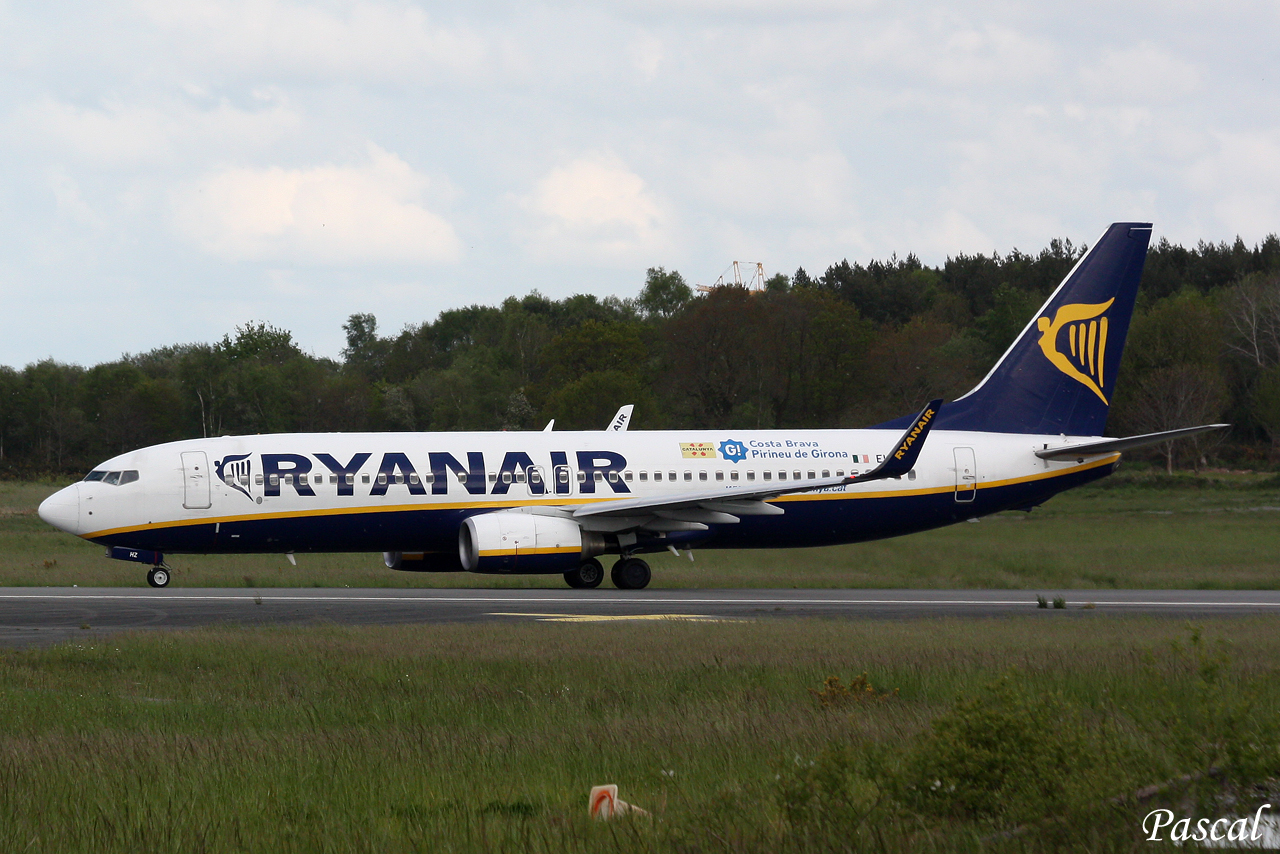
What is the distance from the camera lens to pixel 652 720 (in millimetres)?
10680

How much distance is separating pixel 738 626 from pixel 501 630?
335 centimetres

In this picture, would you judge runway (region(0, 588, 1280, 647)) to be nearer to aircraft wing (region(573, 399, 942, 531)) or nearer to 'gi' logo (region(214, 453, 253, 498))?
aircraft wing (region(573, 399, 942, 531))

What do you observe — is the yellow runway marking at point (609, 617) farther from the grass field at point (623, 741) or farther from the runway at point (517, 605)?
the grass field at point (623, 741)

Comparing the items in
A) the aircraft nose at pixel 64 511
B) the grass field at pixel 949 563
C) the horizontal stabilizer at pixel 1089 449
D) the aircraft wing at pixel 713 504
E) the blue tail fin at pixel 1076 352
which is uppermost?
the blue tail fin at pixel 1076 352

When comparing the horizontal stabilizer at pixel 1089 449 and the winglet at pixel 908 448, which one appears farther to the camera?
the horizontal stabilizer at pixel 1089 449

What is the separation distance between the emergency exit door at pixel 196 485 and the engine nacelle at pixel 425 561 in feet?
14.3

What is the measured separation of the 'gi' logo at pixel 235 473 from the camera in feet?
89.1

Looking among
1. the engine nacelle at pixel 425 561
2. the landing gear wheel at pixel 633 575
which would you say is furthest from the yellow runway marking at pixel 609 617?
the engine nacelle at pixel 425 561

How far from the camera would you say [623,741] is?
973 centimetres

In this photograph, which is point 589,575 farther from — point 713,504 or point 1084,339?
point 1084,339

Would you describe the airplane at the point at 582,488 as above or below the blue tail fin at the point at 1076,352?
below

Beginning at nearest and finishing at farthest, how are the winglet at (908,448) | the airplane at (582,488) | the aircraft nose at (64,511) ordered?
the winglet at (908,448) → the aircraft nose at (64,511) → the airplane at (582,488)

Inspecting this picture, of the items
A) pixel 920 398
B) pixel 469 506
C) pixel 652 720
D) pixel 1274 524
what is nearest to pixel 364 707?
pixel 652 720

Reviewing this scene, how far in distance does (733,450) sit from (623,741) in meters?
20.2
